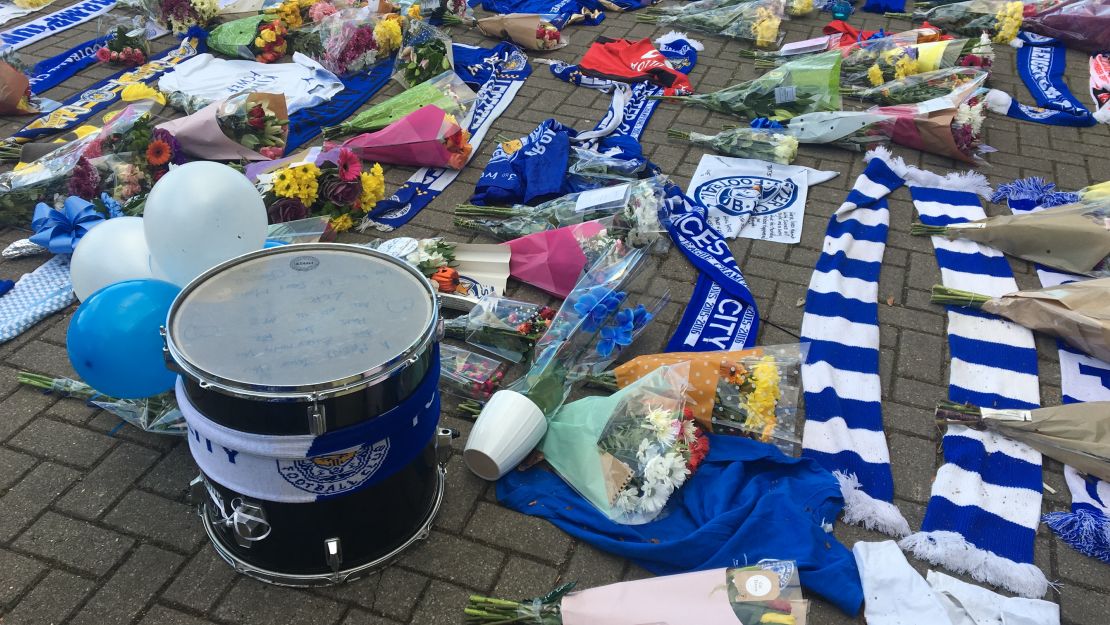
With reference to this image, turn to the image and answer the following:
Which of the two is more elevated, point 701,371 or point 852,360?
point 701,371

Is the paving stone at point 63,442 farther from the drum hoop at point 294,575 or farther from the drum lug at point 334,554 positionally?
the drum lug at point 334,554

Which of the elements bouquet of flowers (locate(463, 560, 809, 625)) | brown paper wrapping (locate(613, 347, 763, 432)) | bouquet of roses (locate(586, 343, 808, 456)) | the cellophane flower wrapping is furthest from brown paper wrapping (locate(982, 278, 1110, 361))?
bouquet of flowers (locate(463, 560, 809, 625))

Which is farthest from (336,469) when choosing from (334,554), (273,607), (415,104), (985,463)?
(415,104)

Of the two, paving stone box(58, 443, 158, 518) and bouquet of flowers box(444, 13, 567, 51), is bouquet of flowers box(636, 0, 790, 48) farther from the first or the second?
paving stone box(58, 443, 158, 518)

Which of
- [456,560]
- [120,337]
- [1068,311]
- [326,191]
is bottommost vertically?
[1068,311]

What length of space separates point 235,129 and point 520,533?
3.38 meters

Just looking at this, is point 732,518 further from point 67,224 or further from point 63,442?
point 67,224

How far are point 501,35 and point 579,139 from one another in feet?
6.73

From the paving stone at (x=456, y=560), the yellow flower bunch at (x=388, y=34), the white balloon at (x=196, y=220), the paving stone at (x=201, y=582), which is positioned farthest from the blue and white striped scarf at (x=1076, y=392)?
the yellow flower bunch at (x=388, y=34)

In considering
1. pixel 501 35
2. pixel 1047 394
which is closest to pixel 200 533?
pixel 1047 394

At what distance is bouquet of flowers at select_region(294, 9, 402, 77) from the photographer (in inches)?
251

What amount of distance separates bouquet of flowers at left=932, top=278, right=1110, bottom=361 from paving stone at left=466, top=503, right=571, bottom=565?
2.56 m

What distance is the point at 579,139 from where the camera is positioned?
5461mm

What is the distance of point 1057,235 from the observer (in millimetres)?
4512
